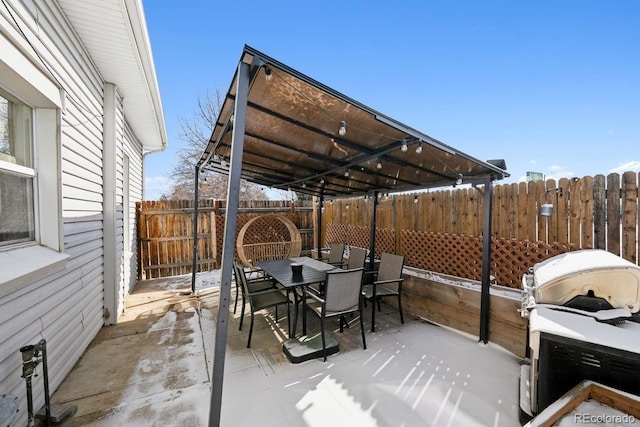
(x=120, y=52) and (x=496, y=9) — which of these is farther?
(x=496, y=9)

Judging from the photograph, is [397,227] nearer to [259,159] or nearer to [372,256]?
[372,256]

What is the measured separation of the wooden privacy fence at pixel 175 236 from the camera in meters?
6.14

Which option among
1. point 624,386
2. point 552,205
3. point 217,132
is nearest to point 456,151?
point 552,205

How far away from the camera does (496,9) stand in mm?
5410

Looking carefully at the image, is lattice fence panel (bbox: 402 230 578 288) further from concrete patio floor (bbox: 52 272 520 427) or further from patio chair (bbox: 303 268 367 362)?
patio chair (bbox: 303 268 367 362)

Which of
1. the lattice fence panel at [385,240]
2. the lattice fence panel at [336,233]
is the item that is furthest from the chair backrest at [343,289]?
the lattice fence panel at [336,233]

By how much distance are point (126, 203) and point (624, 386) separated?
21.6 feet

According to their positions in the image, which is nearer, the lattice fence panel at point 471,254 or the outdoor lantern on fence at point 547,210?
the outdoor lantern on fence at point 547,210

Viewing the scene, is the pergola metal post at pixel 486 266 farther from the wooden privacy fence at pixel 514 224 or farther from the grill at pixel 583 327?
the grill at pixel 583 327

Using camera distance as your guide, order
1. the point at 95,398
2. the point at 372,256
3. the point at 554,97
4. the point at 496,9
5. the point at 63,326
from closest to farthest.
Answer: the point at 95,398, the point at 63,326, the point at 372,256, the point at 496,9, the point at 554,97

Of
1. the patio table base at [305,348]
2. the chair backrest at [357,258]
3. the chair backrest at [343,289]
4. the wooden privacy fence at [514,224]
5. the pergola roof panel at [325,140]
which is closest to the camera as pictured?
the pergola roof panel at [325,140]

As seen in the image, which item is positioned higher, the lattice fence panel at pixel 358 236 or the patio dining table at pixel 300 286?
the lattice fence panel at pixel 358 236

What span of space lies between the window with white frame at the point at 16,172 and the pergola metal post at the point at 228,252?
1496mm

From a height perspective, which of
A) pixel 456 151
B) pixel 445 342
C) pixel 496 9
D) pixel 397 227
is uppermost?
pixel 496 9
